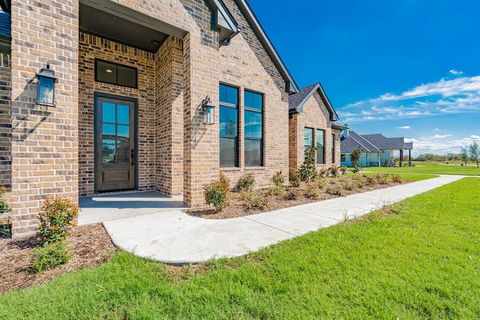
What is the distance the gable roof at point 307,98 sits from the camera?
11586mm

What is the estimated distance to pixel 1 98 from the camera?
192 inches

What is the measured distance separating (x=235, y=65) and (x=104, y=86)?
15.0 ft

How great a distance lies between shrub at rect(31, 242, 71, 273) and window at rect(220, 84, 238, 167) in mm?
5496

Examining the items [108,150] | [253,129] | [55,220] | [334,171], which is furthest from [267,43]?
[55,220]

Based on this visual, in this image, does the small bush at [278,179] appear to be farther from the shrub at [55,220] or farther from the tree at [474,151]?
the tree at [474,151]

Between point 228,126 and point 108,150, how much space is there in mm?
4167

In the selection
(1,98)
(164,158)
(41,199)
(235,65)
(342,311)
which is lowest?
(342,311)

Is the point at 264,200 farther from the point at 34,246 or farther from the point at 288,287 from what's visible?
the point at 34,246

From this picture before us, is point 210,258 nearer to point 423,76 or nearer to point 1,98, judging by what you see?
point 1,98

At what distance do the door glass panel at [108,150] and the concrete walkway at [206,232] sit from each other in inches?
132

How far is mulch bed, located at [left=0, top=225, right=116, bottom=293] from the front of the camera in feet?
8.01

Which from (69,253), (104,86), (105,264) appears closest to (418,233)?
(105,264)

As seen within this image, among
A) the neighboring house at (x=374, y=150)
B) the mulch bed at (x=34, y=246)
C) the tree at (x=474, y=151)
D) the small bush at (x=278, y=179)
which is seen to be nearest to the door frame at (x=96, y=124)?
the mulch bed at (x=34, y=246)

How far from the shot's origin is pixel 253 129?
29.4 ft
